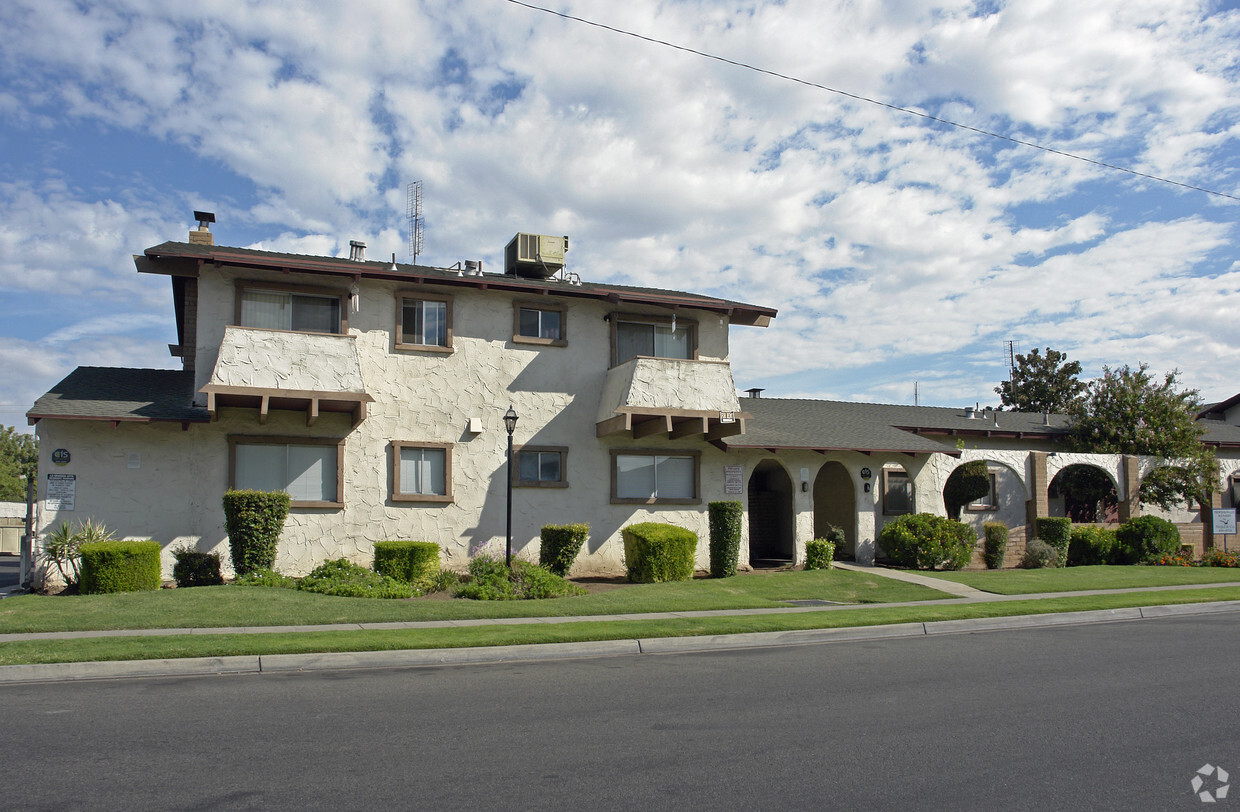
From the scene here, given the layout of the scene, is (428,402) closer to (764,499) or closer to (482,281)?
(482,281)

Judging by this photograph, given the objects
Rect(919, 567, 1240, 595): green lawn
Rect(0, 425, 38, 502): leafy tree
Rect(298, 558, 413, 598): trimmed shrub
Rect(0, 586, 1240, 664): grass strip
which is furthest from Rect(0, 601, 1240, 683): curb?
Rect(0, 425, 38, 502): leafy tree

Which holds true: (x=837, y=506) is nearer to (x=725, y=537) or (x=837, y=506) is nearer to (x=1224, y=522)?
(x=725, y=537)

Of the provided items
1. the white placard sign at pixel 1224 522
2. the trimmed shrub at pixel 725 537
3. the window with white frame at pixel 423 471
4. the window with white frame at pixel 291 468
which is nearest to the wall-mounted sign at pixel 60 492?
the window with white frame at pixel 291 468

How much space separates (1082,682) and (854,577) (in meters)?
11.0

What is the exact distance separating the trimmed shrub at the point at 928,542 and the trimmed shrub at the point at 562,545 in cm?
853

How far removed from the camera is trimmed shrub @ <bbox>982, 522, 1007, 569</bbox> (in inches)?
935

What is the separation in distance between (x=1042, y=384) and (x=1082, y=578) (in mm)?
34176

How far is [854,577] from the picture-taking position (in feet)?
65.9

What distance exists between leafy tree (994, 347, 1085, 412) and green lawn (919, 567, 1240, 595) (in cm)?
2829

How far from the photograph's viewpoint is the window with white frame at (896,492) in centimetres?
2461

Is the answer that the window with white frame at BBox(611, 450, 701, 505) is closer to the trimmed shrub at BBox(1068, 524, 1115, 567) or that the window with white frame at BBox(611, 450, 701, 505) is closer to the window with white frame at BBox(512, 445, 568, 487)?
the window with white frame at BBox(512, 445, 568, 487)

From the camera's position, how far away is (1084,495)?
2858cm

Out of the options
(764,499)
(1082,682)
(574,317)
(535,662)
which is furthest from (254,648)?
(764,499)

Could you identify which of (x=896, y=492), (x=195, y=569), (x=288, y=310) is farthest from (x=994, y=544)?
(x=195, y=569)
